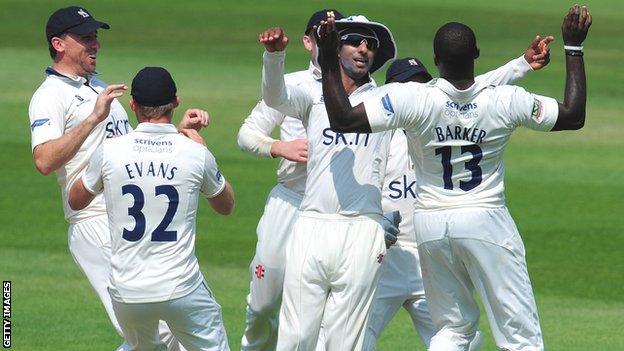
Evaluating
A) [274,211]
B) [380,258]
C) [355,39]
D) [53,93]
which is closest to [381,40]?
[355,39]

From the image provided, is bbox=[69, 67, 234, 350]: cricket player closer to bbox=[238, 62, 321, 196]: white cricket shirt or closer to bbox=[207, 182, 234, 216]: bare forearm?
bbox=[207, 182, 234, 216]: bare forearm

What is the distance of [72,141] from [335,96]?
185 centimetres

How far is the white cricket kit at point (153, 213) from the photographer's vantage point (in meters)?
7.74

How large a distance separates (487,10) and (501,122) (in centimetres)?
2979

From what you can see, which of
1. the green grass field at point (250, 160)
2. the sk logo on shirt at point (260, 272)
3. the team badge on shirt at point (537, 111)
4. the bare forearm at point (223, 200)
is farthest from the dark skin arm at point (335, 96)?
the green grass field at point (250, 160)

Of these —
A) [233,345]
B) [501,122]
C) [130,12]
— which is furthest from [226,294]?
[130,12]

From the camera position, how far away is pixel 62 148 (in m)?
8.52

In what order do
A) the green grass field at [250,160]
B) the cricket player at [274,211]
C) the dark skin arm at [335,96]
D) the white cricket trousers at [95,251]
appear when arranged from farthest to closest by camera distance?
1. the green grass field at [250,160]
2. the cricket player at [274,211]
3. the white cricket trousers at [95,251]
4. the dark skin arm at [335,96]

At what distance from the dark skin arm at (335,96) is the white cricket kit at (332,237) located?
0.39 meters

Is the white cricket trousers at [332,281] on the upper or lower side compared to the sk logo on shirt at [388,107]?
lower

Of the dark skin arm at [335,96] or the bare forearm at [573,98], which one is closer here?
the dark skin arm at [335,96]

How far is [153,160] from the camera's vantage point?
7.74 metres

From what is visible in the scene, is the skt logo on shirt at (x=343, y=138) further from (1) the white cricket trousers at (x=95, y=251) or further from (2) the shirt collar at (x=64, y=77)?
(2) the shirt collar at (x=64, y=77)

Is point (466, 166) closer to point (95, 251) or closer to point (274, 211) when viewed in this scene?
point (274, 211)
